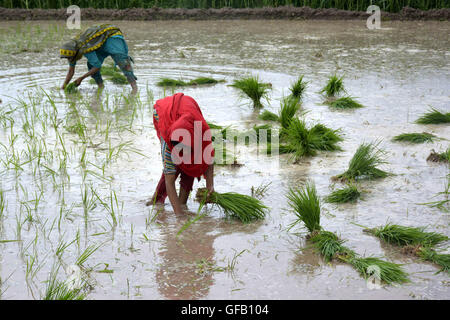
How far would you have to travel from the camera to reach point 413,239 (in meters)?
3.10

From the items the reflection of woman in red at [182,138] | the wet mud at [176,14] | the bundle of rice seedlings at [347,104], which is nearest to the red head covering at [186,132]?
the reflection of woman in red at [182,138]

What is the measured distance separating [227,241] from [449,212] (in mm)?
1377

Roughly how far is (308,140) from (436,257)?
1814 mm

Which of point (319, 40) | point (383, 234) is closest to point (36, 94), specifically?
point (383, 234)

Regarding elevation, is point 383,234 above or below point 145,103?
below

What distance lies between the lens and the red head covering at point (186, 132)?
3.18 m

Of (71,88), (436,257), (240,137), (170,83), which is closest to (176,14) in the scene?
(170,83)

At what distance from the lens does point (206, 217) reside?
3592mm

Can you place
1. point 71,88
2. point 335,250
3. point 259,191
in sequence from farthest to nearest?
point 71,88 < point 259,191 < point 335,250

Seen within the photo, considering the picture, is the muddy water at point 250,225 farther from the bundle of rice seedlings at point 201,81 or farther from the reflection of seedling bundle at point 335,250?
the bundle of rice seedlings at point 201,81

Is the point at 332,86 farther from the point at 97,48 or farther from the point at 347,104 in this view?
the point at 97,48

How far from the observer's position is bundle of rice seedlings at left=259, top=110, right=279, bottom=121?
18.0ft

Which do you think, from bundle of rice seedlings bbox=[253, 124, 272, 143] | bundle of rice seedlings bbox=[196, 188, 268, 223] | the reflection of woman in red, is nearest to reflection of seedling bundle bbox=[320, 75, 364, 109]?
bundle of rice seedlings bbox=[253, 124, 272, 143]
